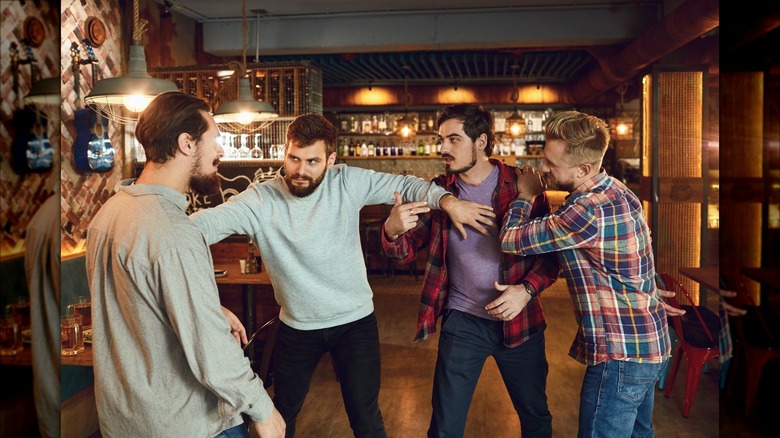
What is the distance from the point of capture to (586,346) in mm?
2211

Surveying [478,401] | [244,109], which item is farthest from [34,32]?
[244,109]

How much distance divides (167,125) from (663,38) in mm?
5285

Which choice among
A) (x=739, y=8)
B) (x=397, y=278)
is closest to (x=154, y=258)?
(x=739, y=8)

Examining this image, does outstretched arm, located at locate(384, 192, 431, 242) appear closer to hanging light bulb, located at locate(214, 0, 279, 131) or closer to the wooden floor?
the wooden floor

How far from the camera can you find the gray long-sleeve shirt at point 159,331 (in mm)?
1579

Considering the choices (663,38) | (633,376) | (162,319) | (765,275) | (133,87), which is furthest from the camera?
(663,38)

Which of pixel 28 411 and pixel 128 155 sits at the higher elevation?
pixel 128 155

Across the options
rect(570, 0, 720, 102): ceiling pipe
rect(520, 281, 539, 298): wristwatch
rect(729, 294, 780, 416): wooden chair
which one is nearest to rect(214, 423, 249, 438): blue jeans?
rect(520, 281, 539, 298): wristwatch

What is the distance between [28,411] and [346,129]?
11.5 m

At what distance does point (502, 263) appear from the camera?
2686mm

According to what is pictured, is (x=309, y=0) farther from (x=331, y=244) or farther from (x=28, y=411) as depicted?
(x=28, y=411)

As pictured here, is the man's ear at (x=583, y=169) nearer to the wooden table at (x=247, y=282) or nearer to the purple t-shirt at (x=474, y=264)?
the purple t-shirt at (x=474, y=264)

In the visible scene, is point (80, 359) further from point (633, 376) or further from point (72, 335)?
point (633, 376)

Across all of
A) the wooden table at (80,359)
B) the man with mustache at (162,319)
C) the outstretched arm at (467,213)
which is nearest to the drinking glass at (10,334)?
the man with mustache at (162,319)
